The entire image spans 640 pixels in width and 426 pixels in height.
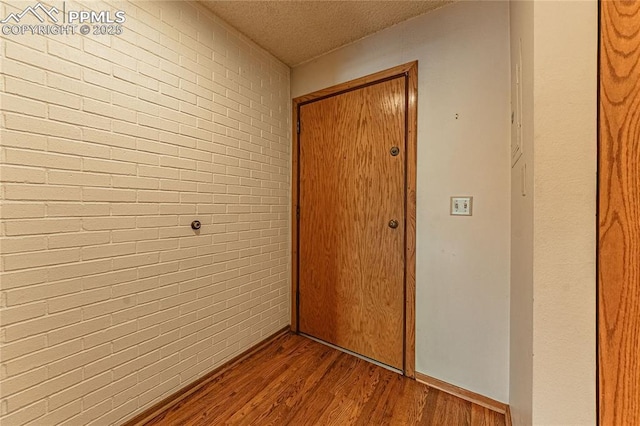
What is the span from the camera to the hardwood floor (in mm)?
1335

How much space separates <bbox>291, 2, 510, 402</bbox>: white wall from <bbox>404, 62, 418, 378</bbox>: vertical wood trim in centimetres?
3

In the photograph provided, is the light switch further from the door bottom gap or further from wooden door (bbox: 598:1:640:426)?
the door bottom gap

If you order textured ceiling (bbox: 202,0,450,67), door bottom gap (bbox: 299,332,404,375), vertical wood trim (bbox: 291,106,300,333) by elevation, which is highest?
textured ceiling (bbox: 202,0,450,67)

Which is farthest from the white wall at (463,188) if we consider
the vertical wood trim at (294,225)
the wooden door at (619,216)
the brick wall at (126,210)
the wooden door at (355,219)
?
the brick wall at (126,210)

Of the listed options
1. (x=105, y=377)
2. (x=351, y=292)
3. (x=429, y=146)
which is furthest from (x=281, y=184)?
(x=105, y=377)

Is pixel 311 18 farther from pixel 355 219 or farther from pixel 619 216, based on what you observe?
pixel 619 216

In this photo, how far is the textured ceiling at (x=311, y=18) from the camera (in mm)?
1528

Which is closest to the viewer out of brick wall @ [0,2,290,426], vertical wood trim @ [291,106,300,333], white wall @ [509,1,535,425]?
white wall @ [509,1,535,425]

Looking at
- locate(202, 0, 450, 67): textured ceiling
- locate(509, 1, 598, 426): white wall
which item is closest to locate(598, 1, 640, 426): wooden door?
locate(509, 1, 598, 426): white wall

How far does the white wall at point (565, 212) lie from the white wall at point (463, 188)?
0.75 metres

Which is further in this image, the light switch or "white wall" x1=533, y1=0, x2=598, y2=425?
the light switch

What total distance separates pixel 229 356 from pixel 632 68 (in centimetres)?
227

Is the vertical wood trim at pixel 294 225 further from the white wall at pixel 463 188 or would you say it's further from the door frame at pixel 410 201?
the white wall at pixel 463 188

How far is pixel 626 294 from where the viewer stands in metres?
0.63
